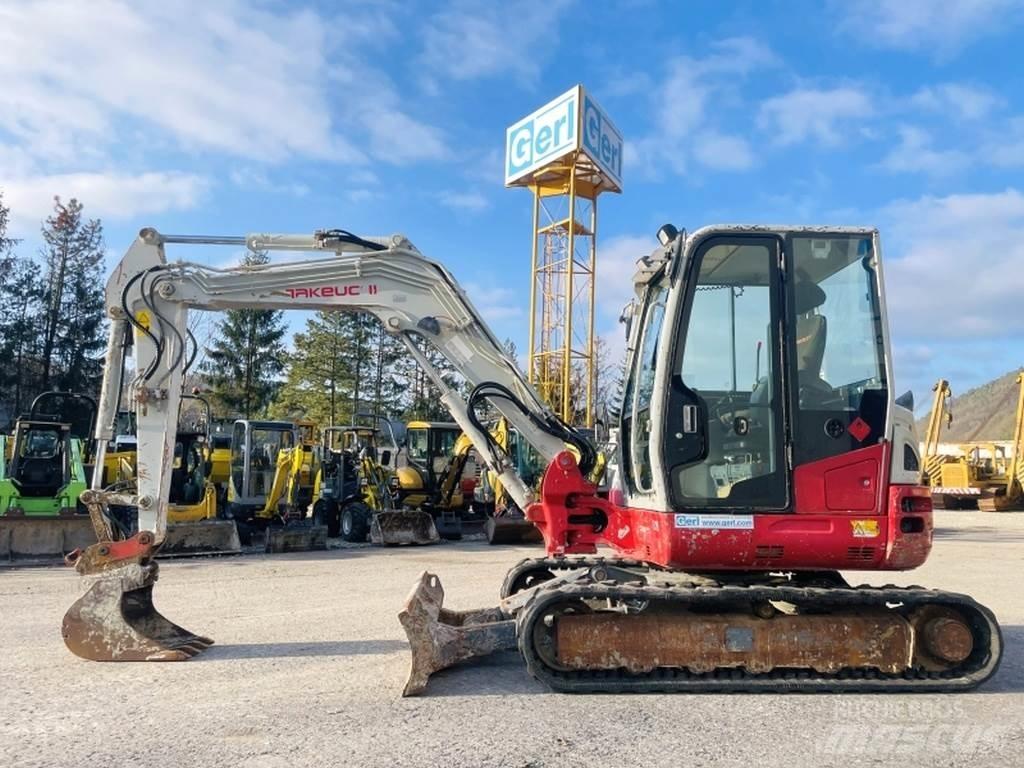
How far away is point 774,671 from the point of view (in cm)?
570

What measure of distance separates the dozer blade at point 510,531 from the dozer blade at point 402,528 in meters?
1.13

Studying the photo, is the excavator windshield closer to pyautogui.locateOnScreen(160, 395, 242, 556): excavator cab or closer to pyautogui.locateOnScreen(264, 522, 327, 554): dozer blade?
pyautogui.locateOnScreen(160, 395, 242, 556): excavator cab

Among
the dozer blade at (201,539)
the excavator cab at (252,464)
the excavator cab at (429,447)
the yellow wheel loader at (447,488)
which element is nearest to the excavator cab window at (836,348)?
the dozer blade at (201,539)

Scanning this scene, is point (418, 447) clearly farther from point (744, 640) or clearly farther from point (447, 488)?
point (744, 640)

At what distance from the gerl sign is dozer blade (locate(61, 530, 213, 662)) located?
85.2 feet

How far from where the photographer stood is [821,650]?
5.65 m

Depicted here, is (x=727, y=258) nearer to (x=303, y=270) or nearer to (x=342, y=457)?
(x=303, y=270)

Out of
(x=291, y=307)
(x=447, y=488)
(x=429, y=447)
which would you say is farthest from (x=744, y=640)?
(x=429, y=447)

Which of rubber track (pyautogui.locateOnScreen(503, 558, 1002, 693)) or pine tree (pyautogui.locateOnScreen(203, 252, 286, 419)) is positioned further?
pine tree (pyautogui.locateOnScreen(203, 252, 286, 419))

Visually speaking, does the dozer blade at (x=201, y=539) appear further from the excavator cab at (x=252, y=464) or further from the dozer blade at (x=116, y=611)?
the dozer blade at (x=116, y=611)

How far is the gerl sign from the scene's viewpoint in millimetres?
30453

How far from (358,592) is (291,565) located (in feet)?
10.8

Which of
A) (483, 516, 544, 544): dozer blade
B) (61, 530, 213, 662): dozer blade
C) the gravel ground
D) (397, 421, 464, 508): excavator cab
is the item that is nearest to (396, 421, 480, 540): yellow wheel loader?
(397, 421, 464, 508): excavator cab

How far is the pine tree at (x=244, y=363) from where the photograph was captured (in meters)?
42.4
